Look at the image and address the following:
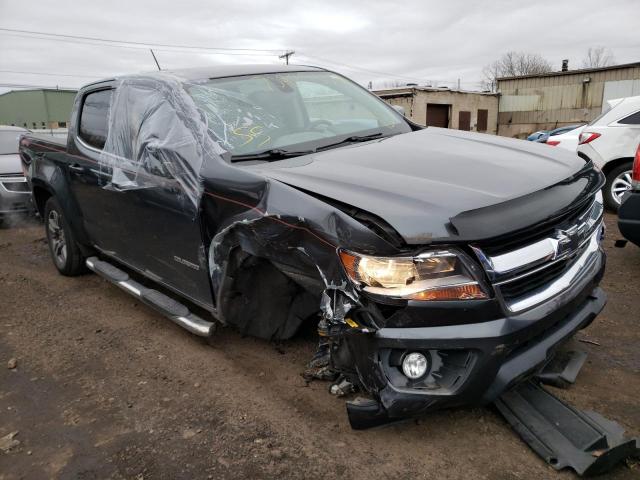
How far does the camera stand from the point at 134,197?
3.40 meters

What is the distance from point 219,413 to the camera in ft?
8.75

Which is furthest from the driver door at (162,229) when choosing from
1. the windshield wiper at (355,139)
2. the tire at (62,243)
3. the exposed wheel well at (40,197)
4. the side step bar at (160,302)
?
the exposed wheel well at (40,197)

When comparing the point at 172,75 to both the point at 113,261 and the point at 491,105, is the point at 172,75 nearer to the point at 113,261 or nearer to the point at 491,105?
the point at 113,261

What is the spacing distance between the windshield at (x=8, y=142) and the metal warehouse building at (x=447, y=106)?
61.7 feet

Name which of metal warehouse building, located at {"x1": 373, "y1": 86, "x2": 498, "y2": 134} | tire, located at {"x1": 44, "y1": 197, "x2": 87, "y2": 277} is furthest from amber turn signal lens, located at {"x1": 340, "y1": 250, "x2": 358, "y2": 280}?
metal warehouse building, located at {"x1": 373, "y1": 86, "x2": 498, "y2": 134}

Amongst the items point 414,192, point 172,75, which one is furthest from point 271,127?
point 414,192

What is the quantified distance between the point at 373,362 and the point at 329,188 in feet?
2.54

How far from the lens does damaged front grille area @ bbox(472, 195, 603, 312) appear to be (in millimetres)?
2004

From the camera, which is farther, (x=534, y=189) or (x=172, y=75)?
(x=172, y=75)

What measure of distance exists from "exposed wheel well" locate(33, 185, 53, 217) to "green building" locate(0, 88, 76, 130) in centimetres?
3658

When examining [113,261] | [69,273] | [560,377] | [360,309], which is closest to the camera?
[360,309]

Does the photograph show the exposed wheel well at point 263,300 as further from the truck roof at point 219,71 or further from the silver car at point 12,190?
the silver car at point 12,190

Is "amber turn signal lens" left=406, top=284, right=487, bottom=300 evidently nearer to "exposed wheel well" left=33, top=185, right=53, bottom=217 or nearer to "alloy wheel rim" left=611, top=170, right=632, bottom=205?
"exposed wheel well" left=33, top=185, right=53, bottom=217

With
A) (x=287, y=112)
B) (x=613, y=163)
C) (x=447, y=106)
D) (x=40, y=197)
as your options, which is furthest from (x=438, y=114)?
(x=287, y=112)
